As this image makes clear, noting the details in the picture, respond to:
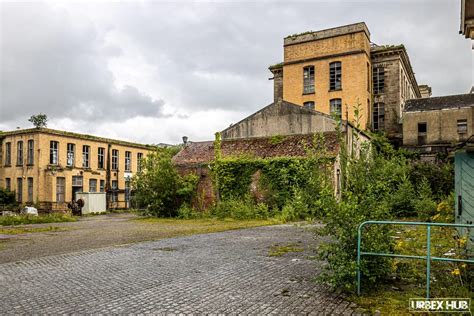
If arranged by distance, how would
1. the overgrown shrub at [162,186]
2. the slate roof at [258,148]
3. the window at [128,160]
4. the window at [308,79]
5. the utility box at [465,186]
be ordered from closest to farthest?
the utility box at [465,186]
the slate roof at [258,148]
the overgrown shrub at [162,186]
the window at [308,79]
the window at [128,160]

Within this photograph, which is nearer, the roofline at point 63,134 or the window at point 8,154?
the roofline at point 63,134

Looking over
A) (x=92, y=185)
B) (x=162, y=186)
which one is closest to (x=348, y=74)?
(x=162, y=186)

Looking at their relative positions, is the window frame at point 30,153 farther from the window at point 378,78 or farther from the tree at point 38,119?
the window at point 378,78

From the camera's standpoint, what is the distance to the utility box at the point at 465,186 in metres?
6.25

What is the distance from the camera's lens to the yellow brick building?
31.5 metres

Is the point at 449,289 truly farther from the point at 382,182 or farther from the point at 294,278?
the point at 294,278

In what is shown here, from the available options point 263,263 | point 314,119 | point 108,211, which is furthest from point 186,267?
point 108,211

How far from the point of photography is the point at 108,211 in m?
33.8

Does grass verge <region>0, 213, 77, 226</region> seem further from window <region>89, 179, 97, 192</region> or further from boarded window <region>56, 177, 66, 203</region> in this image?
window <region>89, 179, 97, 192</region>

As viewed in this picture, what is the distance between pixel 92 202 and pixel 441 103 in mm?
29329

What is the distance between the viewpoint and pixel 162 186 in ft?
82.1

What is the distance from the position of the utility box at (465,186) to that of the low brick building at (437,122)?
25.7m

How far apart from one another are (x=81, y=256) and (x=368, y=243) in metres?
6.84

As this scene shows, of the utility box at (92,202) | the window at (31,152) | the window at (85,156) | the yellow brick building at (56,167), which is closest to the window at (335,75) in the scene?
the yellow brick building at (56,167)
